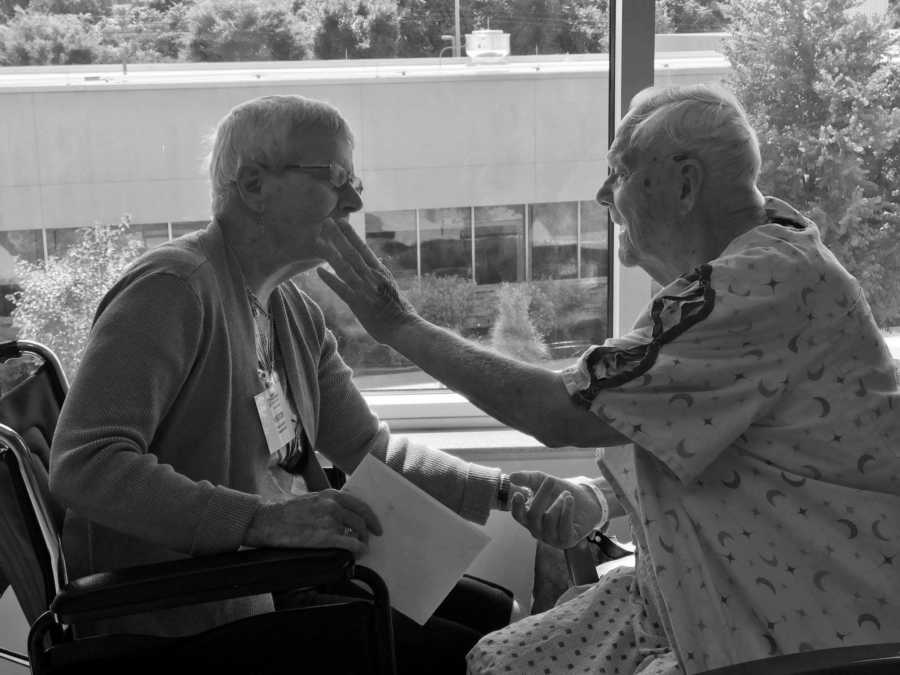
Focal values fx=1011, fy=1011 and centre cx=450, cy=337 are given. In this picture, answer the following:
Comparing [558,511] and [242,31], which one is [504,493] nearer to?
[558,511]

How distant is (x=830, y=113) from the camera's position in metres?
2.87

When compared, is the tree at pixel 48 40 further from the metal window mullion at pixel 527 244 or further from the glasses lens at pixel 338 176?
the glasses lens at pixel 338 176

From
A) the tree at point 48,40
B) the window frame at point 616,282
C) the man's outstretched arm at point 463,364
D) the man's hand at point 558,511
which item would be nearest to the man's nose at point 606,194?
the man's outstretched arm at point 463,364

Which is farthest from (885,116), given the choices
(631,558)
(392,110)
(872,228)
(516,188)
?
(631,558)

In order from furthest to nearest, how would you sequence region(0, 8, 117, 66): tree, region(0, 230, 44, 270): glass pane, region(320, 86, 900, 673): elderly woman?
region(0, 230, 44, 270): glass pane < region(0, 8, 117, 66): tree < region(320, 86, 900, 673): elderly woman

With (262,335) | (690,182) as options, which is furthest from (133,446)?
(690,182)

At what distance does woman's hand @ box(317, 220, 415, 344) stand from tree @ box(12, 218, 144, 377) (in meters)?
1.43

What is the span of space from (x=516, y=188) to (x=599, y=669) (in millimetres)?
1821

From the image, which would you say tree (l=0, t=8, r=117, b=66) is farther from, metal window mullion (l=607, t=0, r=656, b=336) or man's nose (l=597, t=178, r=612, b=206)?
man's nose (l=597, t=178, r=612, b=206)

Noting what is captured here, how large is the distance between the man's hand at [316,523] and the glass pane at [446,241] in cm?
159

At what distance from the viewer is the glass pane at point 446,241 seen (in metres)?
3.00

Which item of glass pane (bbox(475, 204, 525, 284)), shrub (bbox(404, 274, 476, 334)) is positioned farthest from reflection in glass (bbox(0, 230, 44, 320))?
glass pane (bbox(475, 204, 525, 284))

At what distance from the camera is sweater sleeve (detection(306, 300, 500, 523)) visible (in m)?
1.94

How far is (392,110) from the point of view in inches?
115
